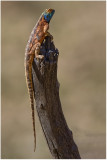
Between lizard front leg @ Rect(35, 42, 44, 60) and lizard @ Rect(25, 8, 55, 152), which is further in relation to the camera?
lizard @ Rect(25, 8, 55, 152)

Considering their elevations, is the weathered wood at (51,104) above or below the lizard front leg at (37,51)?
below

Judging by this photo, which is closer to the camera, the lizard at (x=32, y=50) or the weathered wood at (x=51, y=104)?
the weathered wood at (x=51, y=104)

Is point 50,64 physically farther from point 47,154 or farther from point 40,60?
point 47,154

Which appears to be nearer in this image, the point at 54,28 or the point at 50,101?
the point at 50,101

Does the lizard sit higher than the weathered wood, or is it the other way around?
the lizard

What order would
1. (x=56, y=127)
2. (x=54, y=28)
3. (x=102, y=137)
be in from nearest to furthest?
(x=56, y=127)
(x=102, y=137)
(x=54, y=28)

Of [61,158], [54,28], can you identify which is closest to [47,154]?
[61,158]

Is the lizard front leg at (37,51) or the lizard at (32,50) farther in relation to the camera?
the lizard at (32,50)

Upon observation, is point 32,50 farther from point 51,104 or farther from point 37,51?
point 51,104
